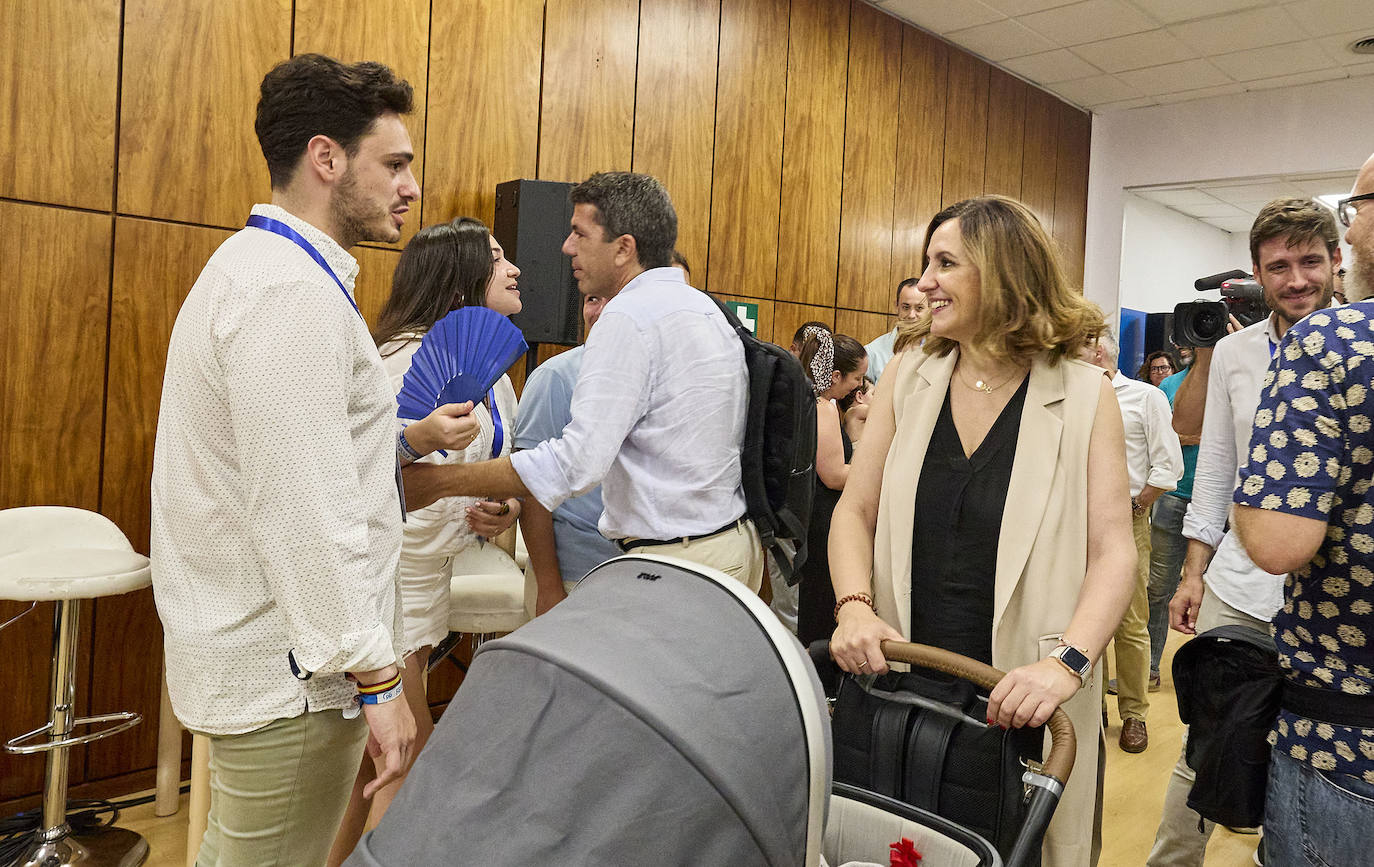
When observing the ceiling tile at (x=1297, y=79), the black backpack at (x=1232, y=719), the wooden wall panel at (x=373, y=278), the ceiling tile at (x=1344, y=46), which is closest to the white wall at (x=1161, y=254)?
the ceiling tile at (x=1297, y=79)

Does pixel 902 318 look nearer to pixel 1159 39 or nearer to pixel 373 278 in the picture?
pixel 373 278

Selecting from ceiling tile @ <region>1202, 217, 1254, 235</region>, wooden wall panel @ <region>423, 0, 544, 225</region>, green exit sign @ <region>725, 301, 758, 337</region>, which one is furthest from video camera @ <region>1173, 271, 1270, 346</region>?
ceiling tile @ <region>1202, 217, 1254, 235</region>

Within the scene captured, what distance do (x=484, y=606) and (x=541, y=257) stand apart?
1.53 meters

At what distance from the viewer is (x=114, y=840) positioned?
263 centimetres

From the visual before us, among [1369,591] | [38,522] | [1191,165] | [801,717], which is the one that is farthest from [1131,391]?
[1191,165]

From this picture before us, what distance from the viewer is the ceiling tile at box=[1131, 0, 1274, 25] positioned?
5.28 meters

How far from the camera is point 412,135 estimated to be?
3.54 meters

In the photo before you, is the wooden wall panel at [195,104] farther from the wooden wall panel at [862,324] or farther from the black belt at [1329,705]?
the wooden wall panel at [862,324]

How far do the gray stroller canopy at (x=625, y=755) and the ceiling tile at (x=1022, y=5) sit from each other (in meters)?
5.44

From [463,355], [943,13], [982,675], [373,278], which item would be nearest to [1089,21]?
[943,13]

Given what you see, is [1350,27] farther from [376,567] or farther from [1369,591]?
[376,567]

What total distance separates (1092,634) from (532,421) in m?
1.57

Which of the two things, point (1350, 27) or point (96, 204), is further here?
point (1350, 27)

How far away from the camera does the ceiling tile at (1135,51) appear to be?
5.88m
